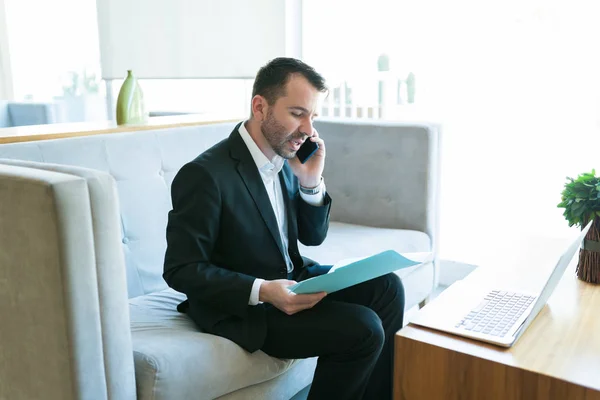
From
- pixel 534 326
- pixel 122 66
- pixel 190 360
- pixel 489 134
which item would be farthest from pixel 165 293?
pixel 122 66

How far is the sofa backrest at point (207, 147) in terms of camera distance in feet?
6.29

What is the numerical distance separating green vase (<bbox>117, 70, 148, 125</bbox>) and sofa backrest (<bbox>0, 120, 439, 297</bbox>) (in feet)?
0.78

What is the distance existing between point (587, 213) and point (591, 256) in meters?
0.12

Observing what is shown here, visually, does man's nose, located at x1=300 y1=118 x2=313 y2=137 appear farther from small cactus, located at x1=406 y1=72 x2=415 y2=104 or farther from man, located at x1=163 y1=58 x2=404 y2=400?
small cactus, located at x1=406 y1=72 x2=415 y2=104

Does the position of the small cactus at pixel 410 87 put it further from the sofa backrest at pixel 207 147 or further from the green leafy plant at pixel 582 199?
the green leafy plant at pixel 582 199

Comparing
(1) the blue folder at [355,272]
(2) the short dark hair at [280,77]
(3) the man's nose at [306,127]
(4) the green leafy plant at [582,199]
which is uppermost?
(2) the short dark hair at [280,77]

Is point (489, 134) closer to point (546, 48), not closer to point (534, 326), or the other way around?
point (546, 48)

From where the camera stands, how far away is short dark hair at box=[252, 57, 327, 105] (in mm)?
1578

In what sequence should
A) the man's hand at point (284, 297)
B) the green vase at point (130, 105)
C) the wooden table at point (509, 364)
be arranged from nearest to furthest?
the wooden table at point (509, 364) < the man's hand at point (284, 297) < the green vase at point (130, 105)

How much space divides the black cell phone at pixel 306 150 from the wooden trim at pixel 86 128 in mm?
683

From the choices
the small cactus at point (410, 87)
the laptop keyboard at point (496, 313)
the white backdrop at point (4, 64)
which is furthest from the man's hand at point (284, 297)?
the white backdrop at point (4, 64)

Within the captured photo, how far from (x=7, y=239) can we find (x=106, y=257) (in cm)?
22

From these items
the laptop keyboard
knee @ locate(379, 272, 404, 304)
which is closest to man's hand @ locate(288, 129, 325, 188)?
knee @ locate(379, 272, 404, 304)

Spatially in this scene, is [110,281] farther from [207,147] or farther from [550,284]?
[207,147]
